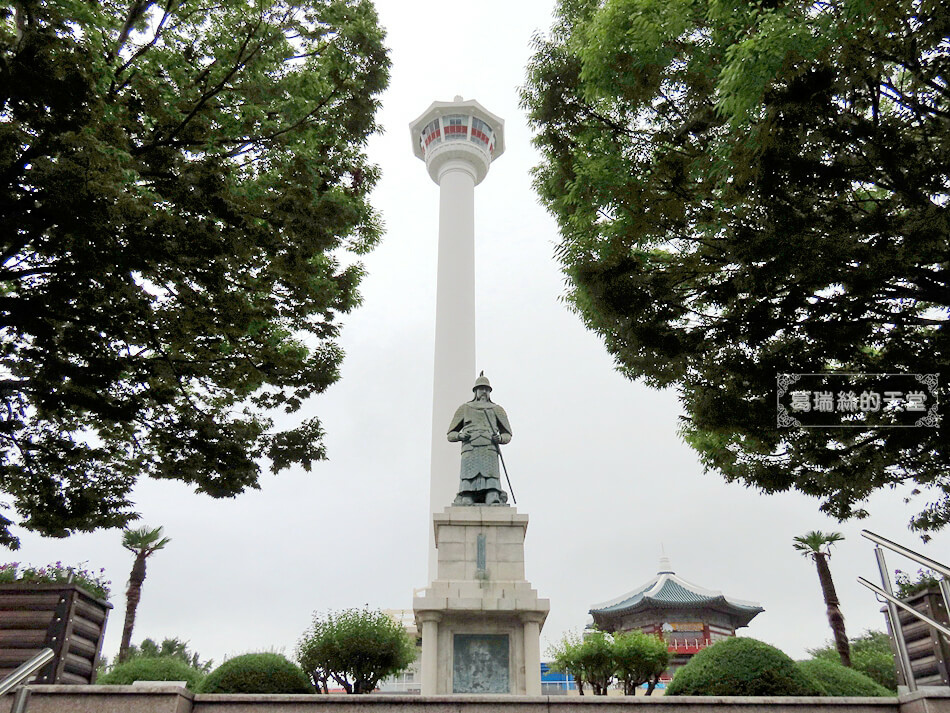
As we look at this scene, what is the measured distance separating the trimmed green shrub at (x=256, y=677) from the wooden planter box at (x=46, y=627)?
110 inches

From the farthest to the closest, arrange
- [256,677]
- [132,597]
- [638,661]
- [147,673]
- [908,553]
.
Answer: [132,597] → [638,661] → [147,673] → [256,677] → [908,553]

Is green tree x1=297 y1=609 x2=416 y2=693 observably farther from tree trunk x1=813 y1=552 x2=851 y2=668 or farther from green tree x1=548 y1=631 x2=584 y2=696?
tree trunk x1=813 y1=552 x2=851 y2=668

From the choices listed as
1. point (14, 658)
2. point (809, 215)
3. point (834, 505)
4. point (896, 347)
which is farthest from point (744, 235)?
point (14, 658)

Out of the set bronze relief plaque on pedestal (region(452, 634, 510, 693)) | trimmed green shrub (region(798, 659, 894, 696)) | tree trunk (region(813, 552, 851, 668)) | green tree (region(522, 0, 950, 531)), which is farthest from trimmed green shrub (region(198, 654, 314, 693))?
tree trunk (region(813, 552, 851, 668))

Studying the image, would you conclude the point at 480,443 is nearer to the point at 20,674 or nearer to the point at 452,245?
the point at 20,674

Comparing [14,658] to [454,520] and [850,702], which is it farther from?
[850,702]

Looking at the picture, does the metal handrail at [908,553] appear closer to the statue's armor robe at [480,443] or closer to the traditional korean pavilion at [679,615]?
the statue's armor robe at [480,443]

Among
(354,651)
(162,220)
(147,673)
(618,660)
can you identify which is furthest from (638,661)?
(162,220)

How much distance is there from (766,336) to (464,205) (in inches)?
1177

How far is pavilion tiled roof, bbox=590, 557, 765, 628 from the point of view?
31.6 m

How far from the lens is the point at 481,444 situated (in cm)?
1401

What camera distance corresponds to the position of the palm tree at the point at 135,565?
2684cm

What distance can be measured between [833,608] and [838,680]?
18.2 m

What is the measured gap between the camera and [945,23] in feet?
20.1
